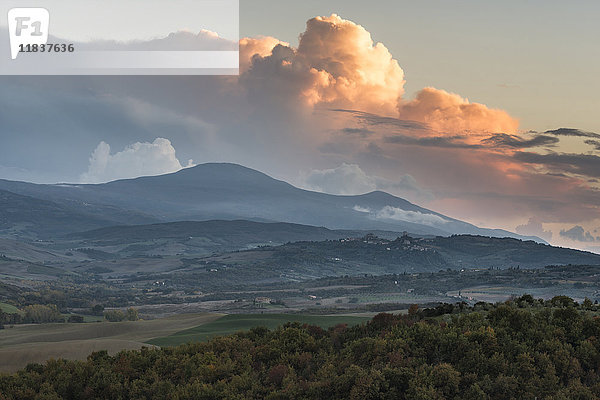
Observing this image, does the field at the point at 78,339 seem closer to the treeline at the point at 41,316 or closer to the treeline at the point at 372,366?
the treeline at the point at 372,366

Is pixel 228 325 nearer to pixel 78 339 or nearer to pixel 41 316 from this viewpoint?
pixel 78 339

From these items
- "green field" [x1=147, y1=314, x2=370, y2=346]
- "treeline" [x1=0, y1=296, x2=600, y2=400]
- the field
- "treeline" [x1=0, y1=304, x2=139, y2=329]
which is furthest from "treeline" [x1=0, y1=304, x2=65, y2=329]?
"treeline" [x1=0, y1=296, x2=600, y2=400]

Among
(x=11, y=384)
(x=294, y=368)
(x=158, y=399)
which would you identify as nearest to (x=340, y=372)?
(x=294, y=368)

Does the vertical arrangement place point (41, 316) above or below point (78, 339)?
below

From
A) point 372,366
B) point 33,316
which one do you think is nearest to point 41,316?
point 33,316

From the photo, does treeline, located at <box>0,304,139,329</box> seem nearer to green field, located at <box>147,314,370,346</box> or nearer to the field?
the field

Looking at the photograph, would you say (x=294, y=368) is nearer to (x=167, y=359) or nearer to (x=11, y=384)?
(x=167, y=359)
